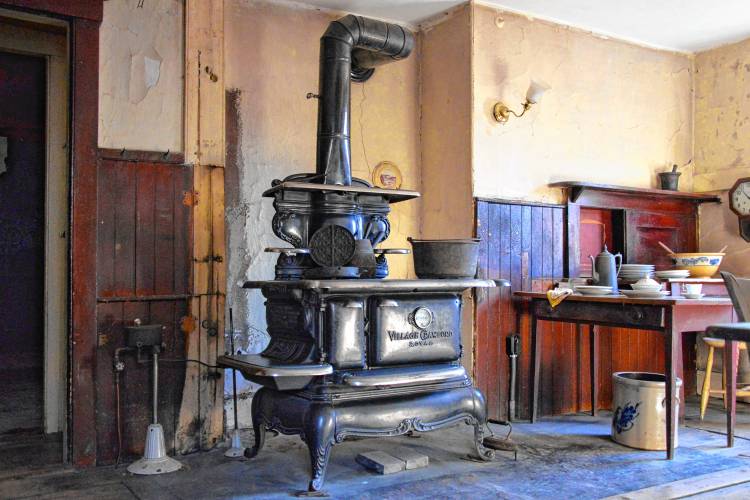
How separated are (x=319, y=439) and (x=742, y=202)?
11.9ft

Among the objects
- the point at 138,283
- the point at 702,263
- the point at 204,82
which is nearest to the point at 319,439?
the point at 138,283

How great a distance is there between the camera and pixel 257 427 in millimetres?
3182

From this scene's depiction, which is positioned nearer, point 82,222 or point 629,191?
point 82,222

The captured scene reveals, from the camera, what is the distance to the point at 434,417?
3.04m

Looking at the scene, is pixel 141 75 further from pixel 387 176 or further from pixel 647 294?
pixel 647 294

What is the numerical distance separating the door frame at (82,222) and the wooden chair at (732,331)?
268cm

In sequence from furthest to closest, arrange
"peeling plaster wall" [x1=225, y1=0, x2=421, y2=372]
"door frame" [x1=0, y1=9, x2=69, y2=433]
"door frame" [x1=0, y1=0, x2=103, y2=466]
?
"door frame" [x1=0, y1=9, x2=69, y2=433], "peeling plaster wall" [x1=225, y1=0, x2=421, y2=372], "door frame" [x1=0, y1=0, x2=103, y2=466]

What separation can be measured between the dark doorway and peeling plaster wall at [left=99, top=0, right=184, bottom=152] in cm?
160

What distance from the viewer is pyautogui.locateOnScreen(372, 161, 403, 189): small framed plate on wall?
4230mm

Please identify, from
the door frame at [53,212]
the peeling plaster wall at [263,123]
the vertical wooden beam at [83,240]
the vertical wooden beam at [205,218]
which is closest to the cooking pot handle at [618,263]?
the peeling plaster wall at [263,123]

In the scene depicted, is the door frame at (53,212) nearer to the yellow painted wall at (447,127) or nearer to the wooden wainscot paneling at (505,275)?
the yellow painted wall at (447,127)

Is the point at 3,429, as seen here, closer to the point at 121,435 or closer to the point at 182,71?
the point at 121,435

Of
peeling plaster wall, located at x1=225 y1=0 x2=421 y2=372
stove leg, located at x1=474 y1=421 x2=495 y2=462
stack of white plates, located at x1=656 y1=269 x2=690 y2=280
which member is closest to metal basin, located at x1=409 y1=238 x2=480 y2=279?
stove leg, located at x1=474 y1=421 x2=495 y2=462

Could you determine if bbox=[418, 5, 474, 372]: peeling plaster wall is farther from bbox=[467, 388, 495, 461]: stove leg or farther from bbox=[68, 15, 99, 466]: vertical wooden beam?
bbox=[68, 15, 99, 466]: vertical wooden beam
